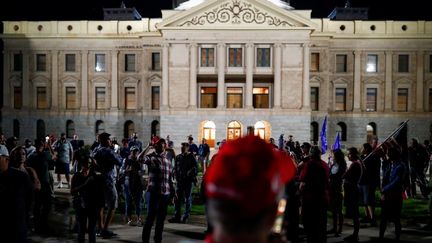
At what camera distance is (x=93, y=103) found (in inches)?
2127

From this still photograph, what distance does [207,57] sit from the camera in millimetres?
48594

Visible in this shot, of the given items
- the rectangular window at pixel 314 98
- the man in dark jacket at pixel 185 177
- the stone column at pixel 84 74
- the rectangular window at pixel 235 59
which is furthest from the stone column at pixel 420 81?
the man in dark jacket at pixel 185 177

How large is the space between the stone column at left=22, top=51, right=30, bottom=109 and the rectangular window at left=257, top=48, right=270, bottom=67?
971 inches

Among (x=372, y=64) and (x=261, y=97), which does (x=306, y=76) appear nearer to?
(x=261, y=97)

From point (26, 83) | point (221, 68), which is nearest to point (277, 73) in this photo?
point (221, 68)

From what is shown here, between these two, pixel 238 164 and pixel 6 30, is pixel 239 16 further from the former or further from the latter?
pixel 238 164

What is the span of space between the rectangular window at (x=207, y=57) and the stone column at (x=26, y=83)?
64.0 feet

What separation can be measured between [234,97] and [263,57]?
486cm

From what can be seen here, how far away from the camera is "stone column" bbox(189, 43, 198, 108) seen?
48.0 m

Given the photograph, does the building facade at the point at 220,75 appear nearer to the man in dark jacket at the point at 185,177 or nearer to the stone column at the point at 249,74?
the stone column at the point at 249,74

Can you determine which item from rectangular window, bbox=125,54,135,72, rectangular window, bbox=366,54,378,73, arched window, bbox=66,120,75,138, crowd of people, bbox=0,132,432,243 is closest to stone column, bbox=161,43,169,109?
rectangular window, bbox=125,54,135,72

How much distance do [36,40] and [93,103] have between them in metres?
9.03

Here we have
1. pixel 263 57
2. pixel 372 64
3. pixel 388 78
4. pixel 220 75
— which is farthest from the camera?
pixel 372 64

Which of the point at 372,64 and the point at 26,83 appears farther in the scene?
the point at 26,83
